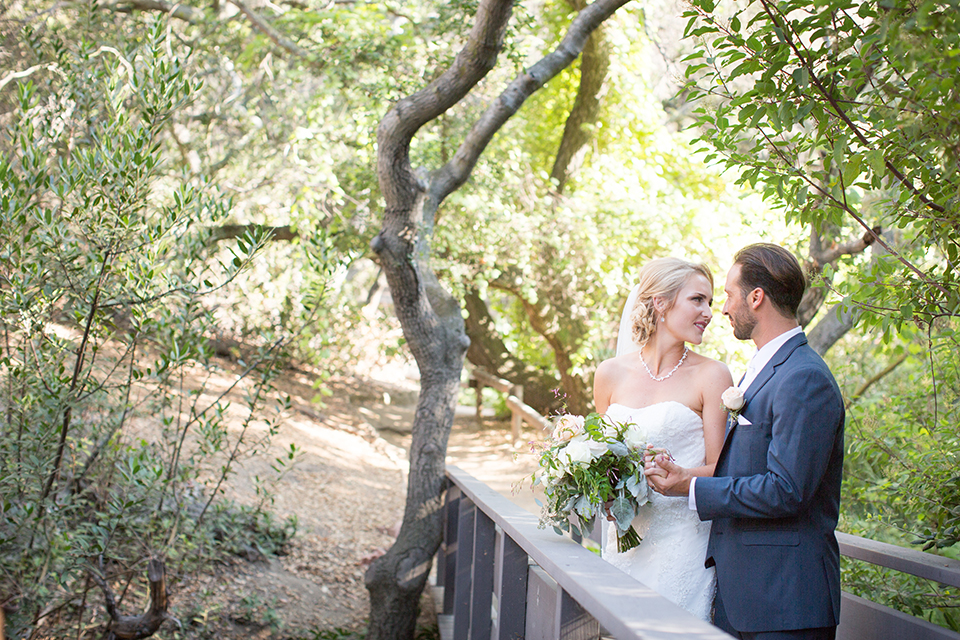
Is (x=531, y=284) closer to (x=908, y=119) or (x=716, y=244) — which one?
(x=716, y=244)

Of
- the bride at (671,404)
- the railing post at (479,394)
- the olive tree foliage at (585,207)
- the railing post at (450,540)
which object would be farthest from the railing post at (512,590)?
the railing post at (479,394)

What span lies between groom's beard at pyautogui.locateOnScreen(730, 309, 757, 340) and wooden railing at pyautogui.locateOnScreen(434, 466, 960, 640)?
3.04 ft

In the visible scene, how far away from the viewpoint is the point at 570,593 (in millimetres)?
1899

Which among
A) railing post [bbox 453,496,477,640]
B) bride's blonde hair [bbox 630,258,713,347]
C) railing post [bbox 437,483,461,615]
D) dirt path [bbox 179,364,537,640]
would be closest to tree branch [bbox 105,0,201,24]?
dirt path [bbox 179,364,537,640]

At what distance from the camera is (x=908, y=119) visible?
1835 mm

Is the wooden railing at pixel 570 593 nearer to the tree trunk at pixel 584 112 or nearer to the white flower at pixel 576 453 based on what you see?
the white flower at pixel 576 453

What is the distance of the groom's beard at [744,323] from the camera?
2529mm

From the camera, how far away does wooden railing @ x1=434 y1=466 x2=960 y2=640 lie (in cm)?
160

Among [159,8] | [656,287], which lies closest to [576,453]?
[656,287]

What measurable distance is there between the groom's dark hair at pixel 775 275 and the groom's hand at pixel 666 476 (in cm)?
64

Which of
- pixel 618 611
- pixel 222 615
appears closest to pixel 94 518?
pixel 222 615

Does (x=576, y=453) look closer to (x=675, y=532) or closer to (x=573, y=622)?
(x=573, y=622)

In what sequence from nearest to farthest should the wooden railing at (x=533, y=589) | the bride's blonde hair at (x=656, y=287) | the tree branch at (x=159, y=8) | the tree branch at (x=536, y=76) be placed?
the wooden railing at (x=533, y=589)
the bride's blonde hair at (x=656, y=287)
the tree branch at (x=536, y=76)
the tree branch at (x=159, y=8)

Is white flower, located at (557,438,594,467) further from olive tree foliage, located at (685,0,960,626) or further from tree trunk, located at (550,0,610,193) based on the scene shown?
tree trunk, located at (550,0,610,193)
